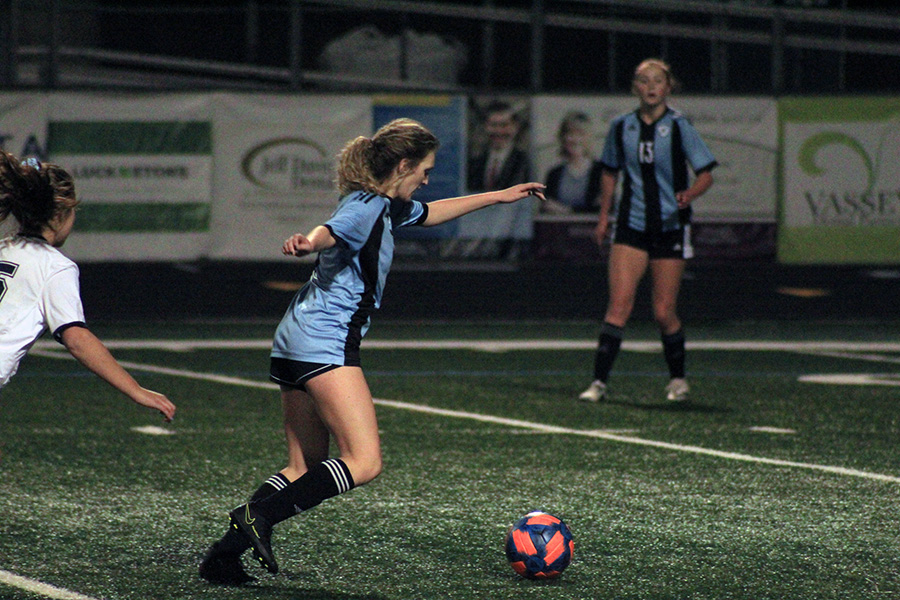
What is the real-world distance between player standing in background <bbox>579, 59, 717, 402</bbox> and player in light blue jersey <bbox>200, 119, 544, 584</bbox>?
4194 millimetres

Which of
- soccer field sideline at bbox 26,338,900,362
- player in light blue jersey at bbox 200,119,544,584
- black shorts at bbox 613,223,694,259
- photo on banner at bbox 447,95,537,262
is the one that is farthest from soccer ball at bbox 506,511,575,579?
photo on banner at bbox 447,95,537,262

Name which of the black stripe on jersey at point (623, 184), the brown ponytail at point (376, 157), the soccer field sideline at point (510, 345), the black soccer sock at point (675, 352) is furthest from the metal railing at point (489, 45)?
the brown ponytail at point (376, 157)

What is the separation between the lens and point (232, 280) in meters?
17.3

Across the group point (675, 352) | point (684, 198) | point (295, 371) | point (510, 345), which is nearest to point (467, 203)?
point (295, 371)

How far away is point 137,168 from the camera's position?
15.5 metres

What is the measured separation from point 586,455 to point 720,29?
12.8 m

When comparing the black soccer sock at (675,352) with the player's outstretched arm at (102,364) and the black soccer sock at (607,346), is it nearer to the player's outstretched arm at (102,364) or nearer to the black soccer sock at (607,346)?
the black soccer sock at (607,346)

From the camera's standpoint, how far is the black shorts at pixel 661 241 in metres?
8.88

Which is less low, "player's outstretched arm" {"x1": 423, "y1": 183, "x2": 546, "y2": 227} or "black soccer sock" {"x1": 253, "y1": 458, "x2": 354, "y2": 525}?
"player's outstretched arm" {"x1": 423, "y1": 183, "x2": 546, "y2": 227}

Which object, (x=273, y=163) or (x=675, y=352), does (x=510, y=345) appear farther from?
(x=273, y=163)

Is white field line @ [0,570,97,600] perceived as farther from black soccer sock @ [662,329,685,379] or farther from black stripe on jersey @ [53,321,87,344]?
black soccer sock @ [662,329,685,379]

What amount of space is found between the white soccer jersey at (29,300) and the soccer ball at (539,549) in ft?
5.49

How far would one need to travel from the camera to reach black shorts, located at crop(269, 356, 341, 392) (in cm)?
466

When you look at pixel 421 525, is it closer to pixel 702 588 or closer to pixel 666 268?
pixel 702 588
